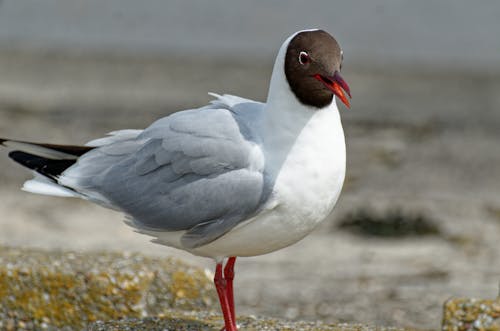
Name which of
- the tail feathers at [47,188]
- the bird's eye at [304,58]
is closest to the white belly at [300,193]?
the bird's eye at [304,58]

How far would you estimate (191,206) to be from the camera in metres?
4.25

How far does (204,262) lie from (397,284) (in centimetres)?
156

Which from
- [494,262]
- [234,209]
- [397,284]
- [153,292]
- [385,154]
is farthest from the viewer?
[385,154]

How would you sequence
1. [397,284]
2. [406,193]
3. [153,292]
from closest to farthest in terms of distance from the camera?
[153,292] → [397,284] → [406,193]

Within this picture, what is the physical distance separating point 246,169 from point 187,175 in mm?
307

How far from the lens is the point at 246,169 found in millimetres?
4125

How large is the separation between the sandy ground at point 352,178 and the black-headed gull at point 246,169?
199 centimetres

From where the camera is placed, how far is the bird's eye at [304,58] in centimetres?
405

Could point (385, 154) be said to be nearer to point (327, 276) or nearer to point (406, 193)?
point (406, 193)

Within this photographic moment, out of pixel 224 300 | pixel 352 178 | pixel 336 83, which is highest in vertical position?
pixel 336 83

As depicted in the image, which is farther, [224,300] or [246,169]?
[224,300]

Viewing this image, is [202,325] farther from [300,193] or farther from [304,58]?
[304,58]

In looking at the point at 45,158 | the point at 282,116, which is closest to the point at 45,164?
the point at 45,158

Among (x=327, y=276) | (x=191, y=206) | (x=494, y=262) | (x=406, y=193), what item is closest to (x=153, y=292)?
(x=191, y=206)
